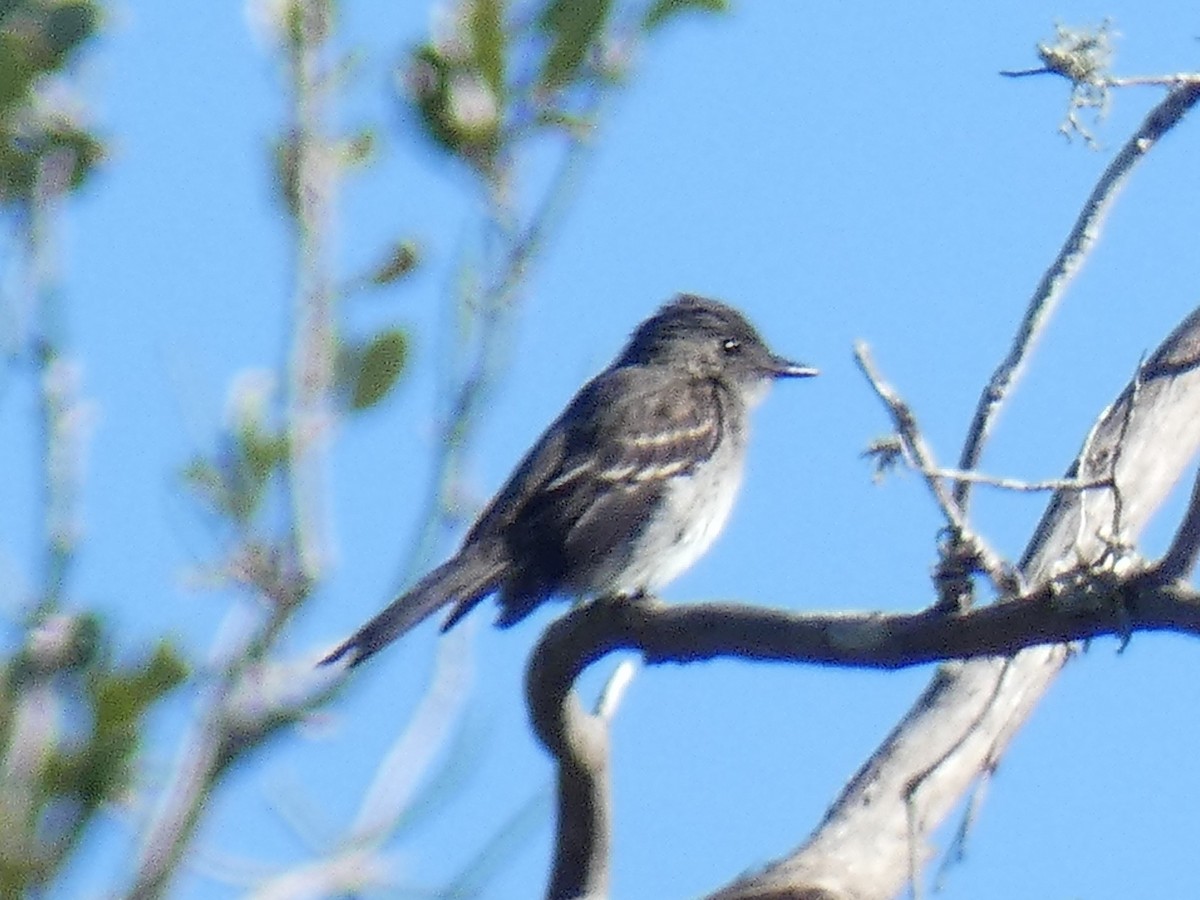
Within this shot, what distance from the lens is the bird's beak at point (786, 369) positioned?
8688 mm

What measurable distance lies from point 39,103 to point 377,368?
0.64 meters

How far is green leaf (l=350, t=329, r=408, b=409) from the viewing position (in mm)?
2941

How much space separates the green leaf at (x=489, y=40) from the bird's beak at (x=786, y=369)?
5.55m

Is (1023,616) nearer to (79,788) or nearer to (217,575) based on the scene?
(217,575)

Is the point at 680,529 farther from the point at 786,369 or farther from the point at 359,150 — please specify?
the point at 359,150

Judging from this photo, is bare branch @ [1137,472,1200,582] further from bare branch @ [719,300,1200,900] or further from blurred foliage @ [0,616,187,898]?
blurred foliage @ [0,616,187,898]

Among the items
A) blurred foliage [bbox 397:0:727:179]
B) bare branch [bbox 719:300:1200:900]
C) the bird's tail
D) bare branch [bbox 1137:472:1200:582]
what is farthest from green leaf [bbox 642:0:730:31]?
the bird's tail

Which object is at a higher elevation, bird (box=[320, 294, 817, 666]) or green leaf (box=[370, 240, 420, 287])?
green leaf (box=[370, 240, 420, 287])

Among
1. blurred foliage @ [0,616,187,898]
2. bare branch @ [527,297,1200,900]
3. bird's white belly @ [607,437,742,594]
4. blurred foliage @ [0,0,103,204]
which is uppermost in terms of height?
blurred foliage @ [0,0,103,204]

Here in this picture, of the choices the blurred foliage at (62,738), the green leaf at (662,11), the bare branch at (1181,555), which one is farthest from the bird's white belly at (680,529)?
the blurred foliage at (62,738)

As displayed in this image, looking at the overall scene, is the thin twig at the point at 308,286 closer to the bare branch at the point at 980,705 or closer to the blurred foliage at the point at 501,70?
the blurred foliage at the point at 501,70

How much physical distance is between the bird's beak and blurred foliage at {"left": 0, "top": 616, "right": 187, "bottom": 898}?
6319mm

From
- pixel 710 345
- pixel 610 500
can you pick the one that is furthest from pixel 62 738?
pixel 710 345

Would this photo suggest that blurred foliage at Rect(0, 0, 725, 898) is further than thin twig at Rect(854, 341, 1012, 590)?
No
